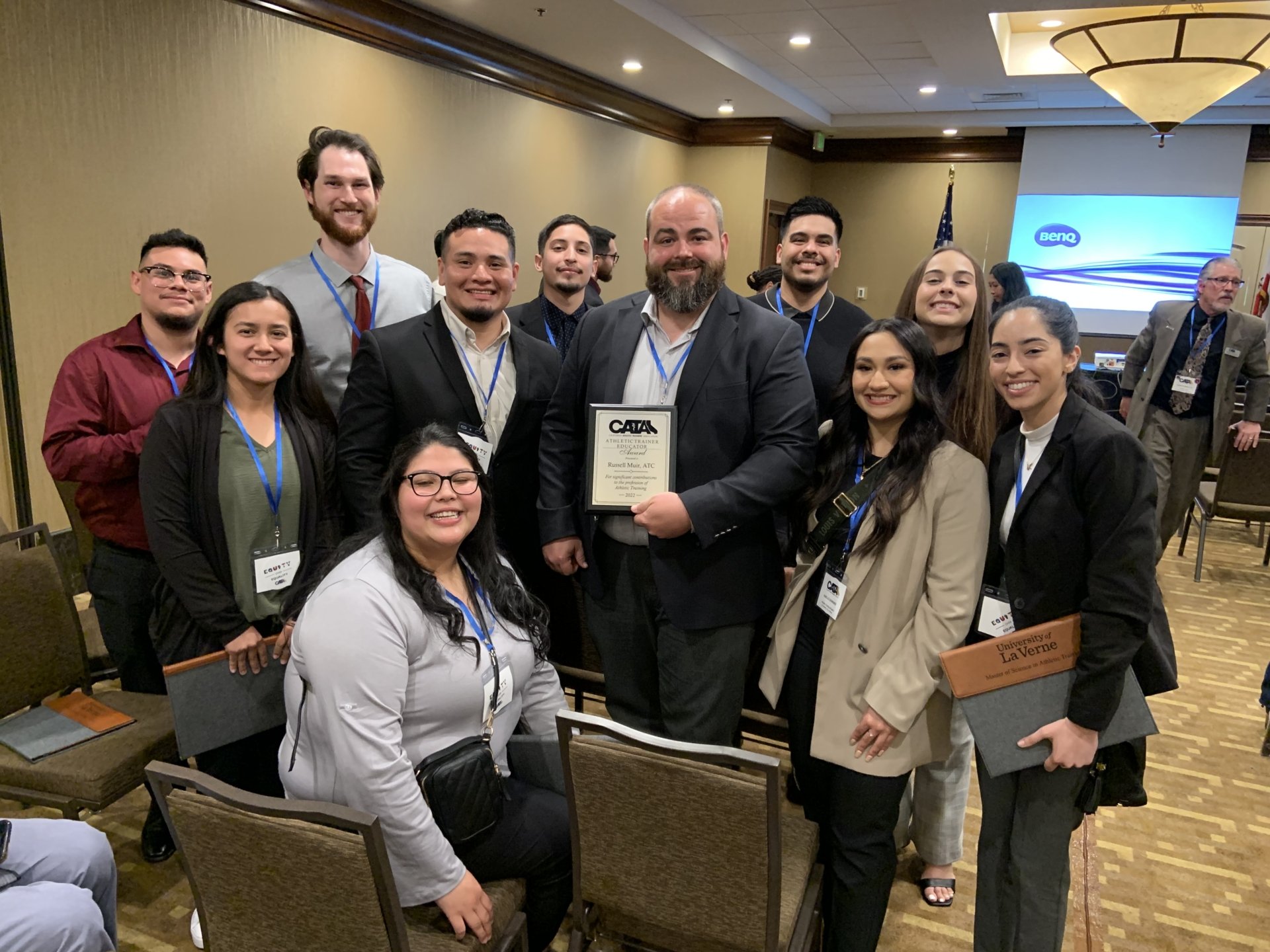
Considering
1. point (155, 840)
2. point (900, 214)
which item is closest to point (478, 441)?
point (155, 840)

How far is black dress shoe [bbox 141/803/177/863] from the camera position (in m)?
2.15

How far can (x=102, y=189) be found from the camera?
3369mm

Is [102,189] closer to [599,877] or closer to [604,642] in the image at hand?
[604,642]

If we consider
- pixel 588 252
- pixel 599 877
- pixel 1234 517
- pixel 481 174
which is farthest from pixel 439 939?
pixel 481 174

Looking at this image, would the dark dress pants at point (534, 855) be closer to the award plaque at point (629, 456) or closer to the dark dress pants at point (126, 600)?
the award plaque at point (629, 456)

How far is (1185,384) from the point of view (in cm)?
437

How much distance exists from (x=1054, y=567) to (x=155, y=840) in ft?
7.57

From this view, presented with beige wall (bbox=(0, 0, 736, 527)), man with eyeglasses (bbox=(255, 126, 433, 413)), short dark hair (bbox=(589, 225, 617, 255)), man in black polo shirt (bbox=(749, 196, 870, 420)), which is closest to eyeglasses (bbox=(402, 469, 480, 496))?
man with eyeglasses (bbox=(255, 126, 433, 413))

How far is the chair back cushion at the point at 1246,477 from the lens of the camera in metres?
4.30

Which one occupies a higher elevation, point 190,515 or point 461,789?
point 190,515

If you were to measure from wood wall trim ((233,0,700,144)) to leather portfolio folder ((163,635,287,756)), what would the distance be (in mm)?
3486

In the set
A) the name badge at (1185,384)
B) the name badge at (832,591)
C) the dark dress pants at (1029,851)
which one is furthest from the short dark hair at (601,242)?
the dark dress pants at (1029,851)

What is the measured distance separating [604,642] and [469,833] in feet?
1.81

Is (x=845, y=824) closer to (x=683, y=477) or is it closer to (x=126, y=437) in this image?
(x=683, y=477)
